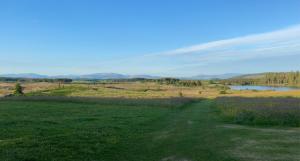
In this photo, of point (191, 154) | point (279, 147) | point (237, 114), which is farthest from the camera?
point (237, 114)

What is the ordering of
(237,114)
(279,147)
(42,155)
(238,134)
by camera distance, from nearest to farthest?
(42,155), (279,147), (238,134), (237,114)

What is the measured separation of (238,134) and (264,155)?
5640 mm

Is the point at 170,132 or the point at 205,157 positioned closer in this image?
the point at 205,157

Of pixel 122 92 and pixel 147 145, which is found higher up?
pixel 147 145

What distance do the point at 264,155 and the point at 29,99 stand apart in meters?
51.8

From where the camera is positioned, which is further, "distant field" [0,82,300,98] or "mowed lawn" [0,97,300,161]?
"distant field" [0,82,300,98]

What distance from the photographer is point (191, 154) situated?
13.4m

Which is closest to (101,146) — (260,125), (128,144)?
(128,144)

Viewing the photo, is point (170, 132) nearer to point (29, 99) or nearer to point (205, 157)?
point (205, 157)

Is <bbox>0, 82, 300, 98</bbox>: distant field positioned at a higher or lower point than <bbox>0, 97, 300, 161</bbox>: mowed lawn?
lower

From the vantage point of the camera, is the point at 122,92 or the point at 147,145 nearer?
the point at 147,145

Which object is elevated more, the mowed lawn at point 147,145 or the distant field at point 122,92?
the mowed lawn at point 147,145

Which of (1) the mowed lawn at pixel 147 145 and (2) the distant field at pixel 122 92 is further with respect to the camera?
(2) the distant field at pixel 122 92

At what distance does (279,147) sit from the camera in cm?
1452
